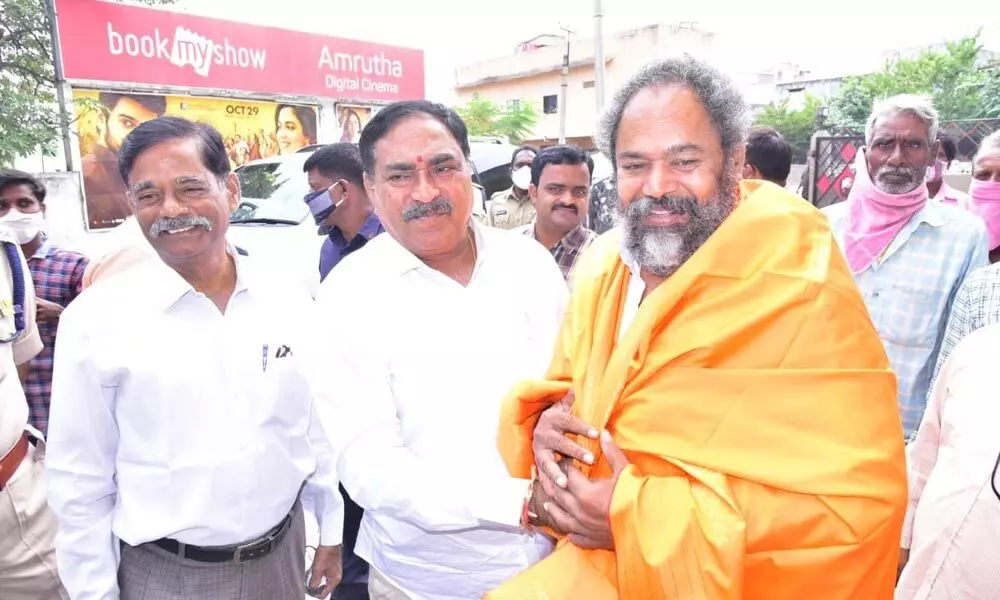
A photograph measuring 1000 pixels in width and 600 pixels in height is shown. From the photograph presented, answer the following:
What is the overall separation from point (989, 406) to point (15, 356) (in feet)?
10.9

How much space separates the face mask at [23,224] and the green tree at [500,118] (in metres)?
25.3

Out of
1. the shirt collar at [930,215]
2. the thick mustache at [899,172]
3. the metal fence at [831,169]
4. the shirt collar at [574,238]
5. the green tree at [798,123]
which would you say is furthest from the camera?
the green tree at [798,123]

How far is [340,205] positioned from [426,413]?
2354 mm

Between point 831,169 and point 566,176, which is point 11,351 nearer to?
point 566,176

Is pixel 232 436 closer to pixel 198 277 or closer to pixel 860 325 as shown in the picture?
pixel 198 277

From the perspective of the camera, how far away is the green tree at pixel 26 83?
9.18m

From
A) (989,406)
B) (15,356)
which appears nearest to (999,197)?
(989,406)

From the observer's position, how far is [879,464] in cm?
128

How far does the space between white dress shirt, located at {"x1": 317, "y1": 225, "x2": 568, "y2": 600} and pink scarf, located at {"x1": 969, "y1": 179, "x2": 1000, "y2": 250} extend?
2.87 m

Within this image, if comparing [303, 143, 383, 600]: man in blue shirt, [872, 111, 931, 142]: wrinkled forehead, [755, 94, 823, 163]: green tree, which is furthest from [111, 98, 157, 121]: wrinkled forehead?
[755, 94, 823, 163]: green tree

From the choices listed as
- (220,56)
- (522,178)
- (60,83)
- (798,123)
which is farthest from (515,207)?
(798,123)

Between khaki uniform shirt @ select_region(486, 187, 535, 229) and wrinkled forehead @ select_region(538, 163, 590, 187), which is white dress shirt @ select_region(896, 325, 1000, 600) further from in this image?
khaki uniform shirt @ select_region(486, 187, 535, 229)

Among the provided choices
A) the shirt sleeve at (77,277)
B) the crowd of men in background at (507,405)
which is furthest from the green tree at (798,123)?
the crowd of men in background at (507,405)

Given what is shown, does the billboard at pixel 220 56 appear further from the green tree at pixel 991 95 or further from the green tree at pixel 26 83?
the green tree at pixel 991 95
